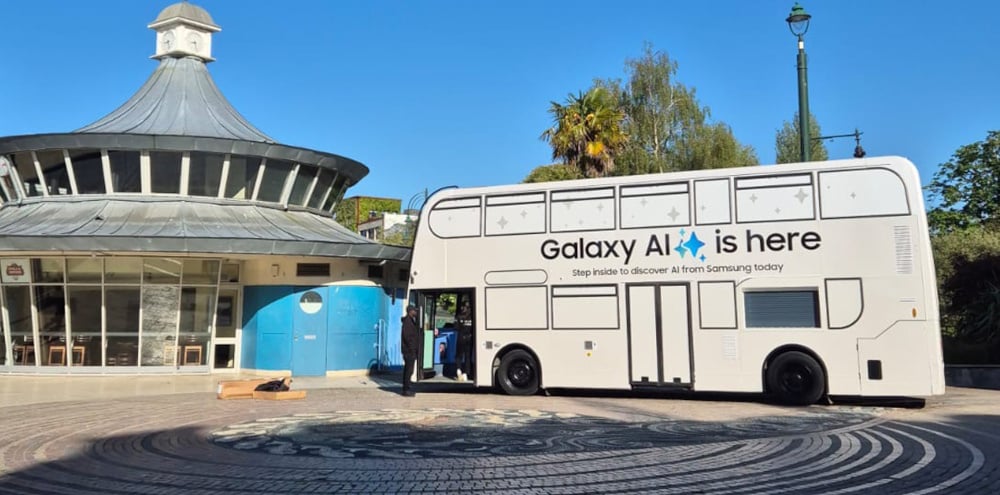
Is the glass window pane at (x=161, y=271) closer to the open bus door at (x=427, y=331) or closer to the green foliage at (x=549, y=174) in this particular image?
the open bus door at (x=427, y=331)

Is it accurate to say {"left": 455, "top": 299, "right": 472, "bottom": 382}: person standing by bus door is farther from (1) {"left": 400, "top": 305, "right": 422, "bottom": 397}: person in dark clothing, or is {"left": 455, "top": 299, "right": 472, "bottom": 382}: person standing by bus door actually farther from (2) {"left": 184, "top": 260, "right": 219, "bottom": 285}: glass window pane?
(2) {"left": 184, "top": 260, "right": 219, "bottom": 285}: glass window pane

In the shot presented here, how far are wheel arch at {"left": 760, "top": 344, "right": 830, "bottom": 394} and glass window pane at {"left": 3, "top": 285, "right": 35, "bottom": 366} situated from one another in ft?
60.1

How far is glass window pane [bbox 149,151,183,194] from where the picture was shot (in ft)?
64.7

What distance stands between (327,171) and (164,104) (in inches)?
224

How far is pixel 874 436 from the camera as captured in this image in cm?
952

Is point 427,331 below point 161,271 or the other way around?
below

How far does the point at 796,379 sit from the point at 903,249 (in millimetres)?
2761

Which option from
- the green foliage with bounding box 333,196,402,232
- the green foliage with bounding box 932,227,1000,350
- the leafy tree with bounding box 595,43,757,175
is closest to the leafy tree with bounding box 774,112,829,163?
the leafy tree with bounding box 595,43,757,175

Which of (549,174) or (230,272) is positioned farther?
(549,174)

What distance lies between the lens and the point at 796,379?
41.9ft

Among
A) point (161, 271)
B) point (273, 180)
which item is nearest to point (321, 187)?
point (273, 180)

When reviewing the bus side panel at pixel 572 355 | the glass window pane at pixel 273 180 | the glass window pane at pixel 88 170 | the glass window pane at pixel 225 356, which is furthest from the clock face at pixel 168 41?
the bus side panel at pixel 572 355

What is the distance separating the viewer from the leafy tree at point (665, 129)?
41.2m

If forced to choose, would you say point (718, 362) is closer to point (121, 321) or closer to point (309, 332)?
point (309, 332)
